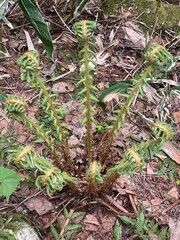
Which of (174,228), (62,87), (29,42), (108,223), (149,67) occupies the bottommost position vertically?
(174,228)

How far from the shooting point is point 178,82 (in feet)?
8.16

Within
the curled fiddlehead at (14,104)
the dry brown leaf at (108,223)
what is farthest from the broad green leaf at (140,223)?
the curled fiddlehead at (14,104)

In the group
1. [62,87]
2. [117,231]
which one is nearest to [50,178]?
[117,231]

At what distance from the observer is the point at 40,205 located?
183 centimetres

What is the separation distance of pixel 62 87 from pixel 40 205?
2.66 feet

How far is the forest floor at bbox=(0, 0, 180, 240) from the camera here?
183 cm

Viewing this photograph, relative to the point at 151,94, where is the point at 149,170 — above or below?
below

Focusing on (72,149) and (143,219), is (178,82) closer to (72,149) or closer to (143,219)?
(72,149)

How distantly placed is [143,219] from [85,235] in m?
0.27

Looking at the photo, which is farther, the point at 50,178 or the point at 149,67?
the point at 149,67

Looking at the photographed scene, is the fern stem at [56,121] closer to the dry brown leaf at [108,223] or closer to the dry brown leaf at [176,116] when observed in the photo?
the dry brown leaf at [108,223]

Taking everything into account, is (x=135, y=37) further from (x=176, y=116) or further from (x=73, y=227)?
(x=73, y=227)

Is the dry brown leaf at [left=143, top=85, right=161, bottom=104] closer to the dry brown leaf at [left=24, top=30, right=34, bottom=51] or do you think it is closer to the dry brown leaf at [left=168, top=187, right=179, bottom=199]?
the dry brown leaf at [left=168, top=187, right=179, bottom=199]

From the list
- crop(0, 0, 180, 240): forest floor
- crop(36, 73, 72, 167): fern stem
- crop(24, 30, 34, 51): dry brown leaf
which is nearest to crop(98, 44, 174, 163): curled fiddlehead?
crop(36, 73, 72, 167): fern stem
